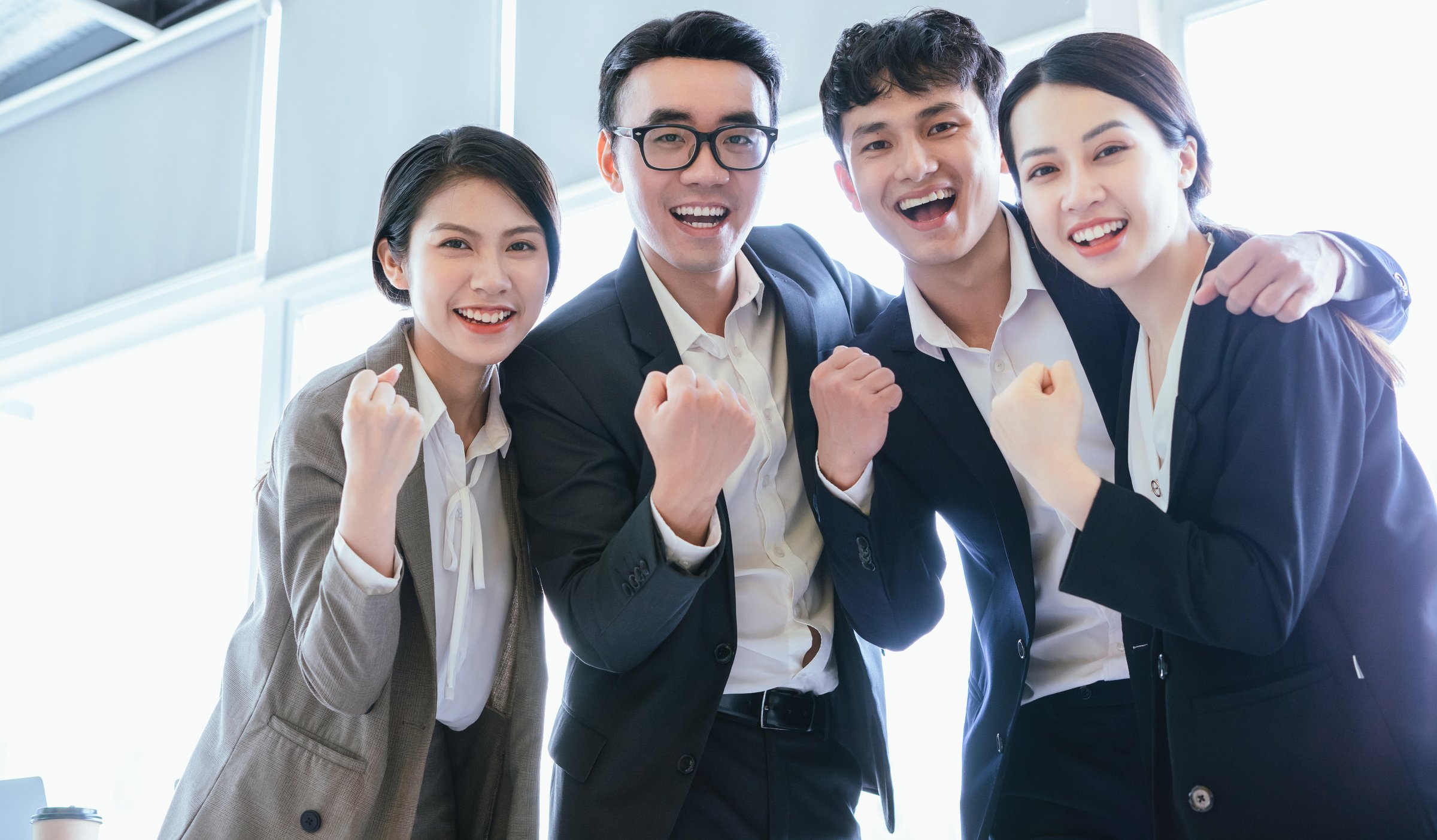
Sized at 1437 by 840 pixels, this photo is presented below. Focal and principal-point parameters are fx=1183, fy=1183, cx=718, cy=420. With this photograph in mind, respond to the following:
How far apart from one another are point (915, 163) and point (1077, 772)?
0.89 metres

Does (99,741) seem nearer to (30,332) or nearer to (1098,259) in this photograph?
(30,332)

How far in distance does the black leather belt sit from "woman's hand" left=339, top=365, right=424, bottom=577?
1.80 feet

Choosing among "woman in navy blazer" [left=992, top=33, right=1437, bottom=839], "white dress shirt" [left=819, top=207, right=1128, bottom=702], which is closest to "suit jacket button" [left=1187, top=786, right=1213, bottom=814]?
"woman in navy blazer" [left=992, top=33, right=1437, bottom=839]

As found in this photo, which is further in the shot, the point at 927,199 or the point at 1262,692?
the point at 927,199

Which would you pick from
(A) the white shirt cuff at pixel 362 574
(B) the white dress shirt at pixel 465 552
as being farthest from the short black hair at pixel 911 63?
(A) the white shirt cuff at pixel 362 574

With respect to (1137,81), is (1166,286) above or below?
below

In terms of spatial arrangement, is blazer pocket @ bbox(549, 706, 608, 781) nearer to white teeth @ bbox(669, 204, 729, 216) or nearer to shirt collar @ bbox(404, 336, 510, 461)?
shirt collar @ bbox(404, 336, 510, 461)

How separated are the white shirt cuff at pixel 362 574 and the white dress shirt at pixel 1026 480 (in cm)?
62

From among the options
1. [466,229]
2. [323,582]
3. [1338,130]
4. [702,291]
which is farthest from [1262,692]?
[1338,130]

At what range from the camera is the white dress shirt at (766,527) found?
1777 mm

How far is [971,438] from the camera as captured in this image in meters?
1.70

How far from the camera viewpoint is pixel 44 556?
5.03 metres

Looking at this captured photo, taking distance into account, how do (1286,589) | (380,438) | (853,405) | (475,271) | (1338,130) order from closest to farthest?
(1286,589), (380,438), (853,405), (475,271), (1338,130)

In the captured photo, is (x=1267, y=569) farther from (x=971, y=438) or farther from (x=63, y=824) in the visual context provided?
(x=63, y=824)
